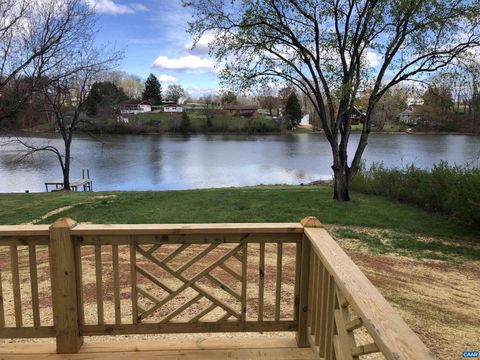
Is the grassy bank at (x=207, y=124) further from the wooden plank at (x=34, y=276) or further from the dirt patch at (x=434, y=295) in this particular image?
the wooden plank at (x=34, y=276)

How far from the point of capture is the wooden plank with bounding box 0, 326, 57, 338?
2.76 m

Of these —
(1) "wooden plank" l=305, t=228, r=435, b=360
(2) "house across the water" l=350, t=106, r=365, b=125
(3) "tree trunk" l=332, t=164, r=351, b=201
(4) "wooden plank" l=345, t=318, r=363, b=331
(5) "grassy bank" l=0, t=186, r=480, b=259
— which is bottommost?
(5) "grassy bank" l=0, t=186, r=480, b=259

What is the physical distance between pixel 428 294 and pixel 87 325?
4375 millimetres

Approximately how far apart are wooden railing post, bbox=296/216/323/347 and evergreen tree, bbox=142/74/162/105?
264ft

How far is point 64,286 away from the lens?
2650mm

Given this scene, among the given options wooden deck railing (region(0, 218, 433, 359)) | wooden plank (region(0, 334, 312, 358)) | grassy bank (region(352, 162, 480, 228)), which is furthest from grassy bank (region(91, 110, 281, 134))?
wooden deck railing (region(0, 218, 433, 359))

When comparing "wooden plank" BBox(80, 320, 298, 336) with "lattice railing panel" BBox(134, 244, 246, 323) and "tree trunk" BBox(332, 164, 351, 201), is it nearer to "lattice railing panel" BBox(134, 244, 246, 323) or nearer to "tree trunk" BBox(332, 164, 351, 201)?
"lattice railing panel" BBox(134, 244, 246, 323)

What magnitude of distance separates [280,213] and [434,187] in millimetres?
4442

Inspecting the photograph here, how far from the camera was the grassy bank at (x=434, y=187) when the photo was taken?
8867mm

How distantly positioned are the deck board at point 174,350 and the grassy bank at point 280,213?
17.0 feet

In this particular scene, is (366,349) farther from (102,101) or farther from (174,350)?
(102,101)

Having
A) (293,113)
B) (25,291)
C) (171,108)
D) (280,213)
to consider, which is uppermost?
(171,108)

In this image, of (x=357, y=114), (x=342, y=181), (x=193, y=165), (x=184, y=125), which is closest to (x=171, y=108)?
(x=184, y=125)

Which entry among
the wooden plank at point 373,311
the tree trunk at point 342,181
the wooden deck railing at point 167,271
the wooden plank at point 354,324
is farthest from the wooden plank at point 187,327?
the tree trunk at point 342,181
